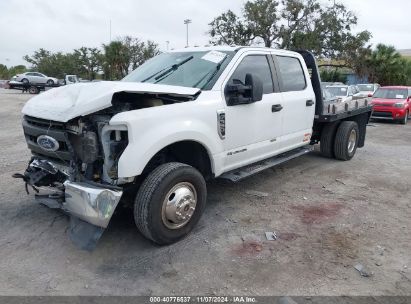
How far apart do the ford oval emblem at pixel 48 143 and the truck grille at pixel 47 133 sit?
0.03m

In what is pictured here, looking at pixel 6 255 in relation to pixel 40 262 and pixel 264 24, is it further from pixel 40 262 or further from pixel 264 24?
pixel 264 24

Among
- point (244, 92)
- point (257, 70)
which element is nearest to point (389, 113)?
point (257, 70)

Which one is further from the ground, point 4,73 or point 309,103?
point 4,73

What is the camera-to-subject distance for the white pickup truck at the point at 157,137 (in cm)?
334

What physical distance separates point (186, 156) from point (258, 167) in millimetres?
1204

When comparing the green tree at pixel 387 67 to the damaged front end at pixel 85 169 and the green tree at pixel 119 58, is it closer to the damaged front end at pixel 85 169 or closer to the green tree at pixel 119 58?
the green tree at pixel 119 58

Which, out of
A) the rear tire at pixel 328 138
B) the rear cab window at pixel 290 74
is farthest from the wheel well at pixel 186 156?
the rear tire at pixel 328 138

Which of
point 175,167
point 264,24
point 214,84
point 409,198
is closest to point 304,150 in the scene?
point 409,198

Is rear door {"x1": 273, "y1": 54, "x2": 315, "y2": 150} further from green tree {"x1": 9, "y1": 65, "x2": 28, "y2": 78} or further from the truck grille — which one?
green tree {"x1": 9, "y1": 65, "x2": 28, "y2": 78}

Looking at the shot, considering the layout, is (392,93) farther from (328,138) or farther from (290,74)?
(290,74)

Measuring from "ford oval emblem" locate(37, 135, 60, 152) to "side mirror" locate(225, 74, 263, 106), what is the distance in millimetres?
1882

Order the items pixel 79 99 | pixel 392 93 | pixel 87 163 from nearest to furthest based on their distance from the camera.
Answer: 1. pixel 79 99
2. pixel 87 163
3. pixel 392 93

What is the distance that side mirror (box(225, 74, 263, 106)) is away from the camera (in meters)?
4.19

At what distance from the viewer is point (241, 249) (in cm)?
370
